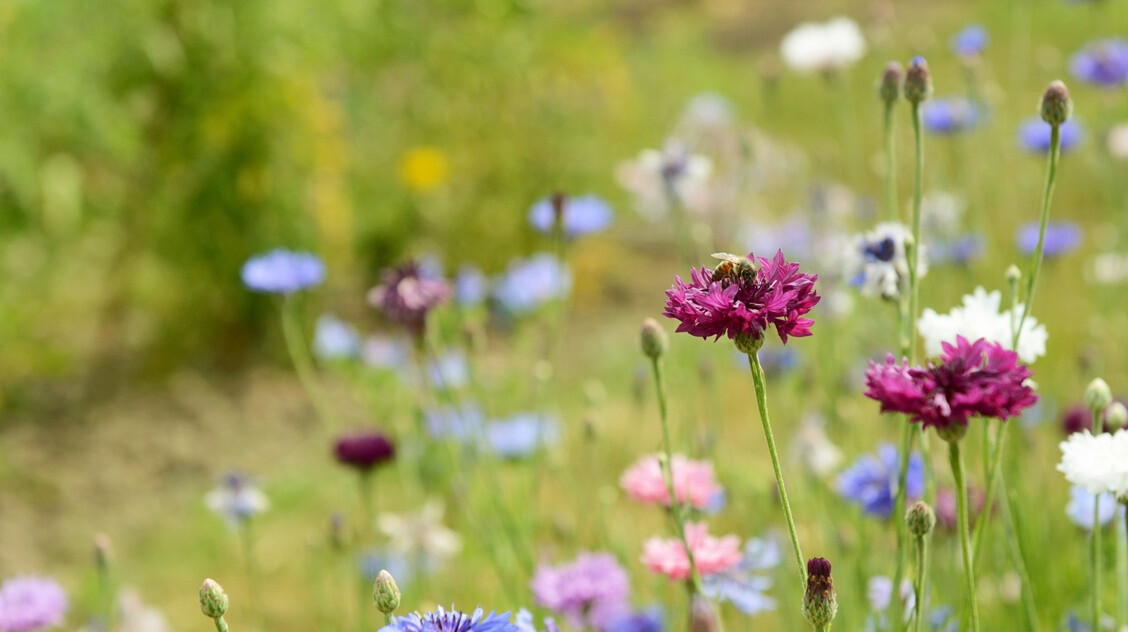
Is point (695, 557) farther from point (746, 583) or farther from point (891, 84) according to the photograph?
point (891, 84)

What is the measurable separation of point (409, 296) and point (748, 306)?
30.7 inches

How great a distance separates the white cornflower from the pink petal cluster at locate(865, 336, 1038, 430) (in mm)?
269

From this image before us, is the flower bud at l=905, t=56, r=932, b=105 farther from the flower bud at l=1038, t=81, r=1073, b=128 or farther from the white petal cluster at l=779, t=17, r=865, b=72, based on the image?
the white petal cluster at l=779, t=17, r=865, b=72

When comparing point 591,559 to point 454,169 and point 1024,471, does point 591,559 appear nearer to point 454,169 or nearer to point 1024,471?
point 1024,471

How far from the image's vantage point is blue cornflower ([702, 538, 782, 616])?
4.14 feet

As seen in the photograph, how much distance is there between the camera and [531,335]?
2943 millimetres

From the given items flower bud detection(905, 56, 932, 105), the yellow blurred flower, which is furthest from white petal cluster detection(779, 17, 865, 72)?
the yellow blurred flower

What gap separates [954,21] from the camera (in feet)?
19.9

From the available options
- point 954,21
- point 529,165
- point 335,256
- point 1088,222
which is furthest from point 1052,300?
point 954,21

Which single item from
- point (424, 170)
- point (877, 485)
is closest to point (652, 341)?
point (877, 485)

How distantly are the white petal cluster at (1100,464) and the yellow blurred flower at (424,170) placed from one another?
292cm

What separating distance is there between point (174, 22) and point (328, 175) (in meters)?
0.60

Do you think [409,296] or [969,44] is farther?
[969,44]

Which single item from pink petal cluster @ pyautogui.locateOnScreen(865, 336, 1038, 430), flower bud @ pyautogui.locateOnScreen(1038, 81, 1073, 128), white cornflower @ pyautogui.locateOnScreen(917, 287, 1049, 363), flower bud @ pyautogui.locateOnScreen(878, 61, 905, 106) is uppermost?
flower bud @ pyautogui.locateOnScreen(878, 61, 905, 106)
